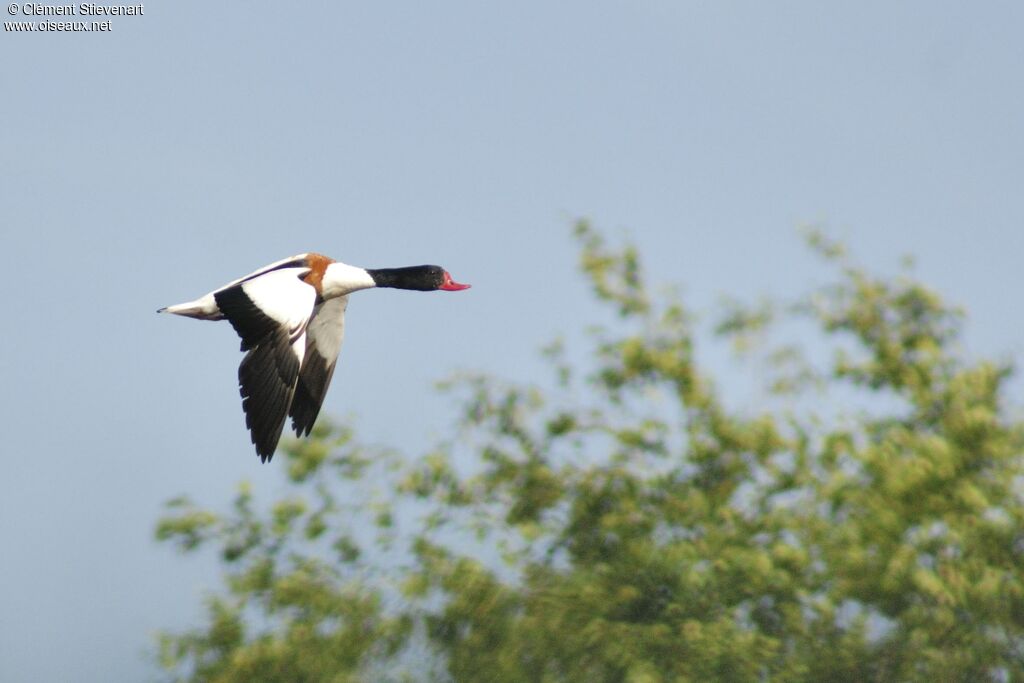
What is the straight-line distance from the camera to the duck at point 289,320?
34.2ft

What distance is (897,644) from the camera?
611 inches

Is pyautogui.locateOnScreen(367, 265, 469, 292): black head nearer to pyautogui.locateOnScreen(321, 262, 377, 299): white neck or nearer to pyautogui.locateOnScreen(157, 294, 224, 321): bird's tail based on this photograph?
pyautogui.locateOnScreen(321, 262, 377, 299): white neck

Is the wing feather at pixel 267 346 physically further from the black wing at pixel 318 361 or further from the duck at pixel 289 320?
the black wing at pixel 318 361

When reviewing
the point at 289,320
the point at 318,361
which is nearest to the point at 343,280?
the point at 318,361

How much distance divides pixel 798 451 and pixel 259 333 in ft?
25.5

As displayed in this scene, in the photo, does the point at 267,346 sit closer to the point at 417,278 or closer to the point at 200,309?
the point at 200,309

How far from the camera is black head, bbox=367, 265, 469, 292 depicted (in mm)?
12875

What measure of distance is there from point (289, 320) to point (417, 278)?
233 cm

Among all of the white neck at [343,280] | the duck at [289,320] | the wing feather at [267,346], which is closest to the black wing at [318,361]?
the duck at [289,320]

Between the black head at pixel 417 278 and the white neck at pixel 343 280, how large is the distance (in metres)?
0.34

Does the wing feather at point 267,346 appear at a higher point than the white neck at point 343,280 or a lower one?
lower

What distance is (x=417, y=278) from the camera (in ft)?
42.5

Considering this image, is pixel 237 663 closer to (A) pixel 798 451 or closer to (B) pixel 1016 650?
(A) pixel 798 451

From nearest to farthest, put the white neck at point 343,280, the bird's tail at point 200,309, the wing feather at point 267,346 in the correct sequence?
the wing feather at point 267,346 → the bird's tail at point 200,309 → the white neck at point 343,280
